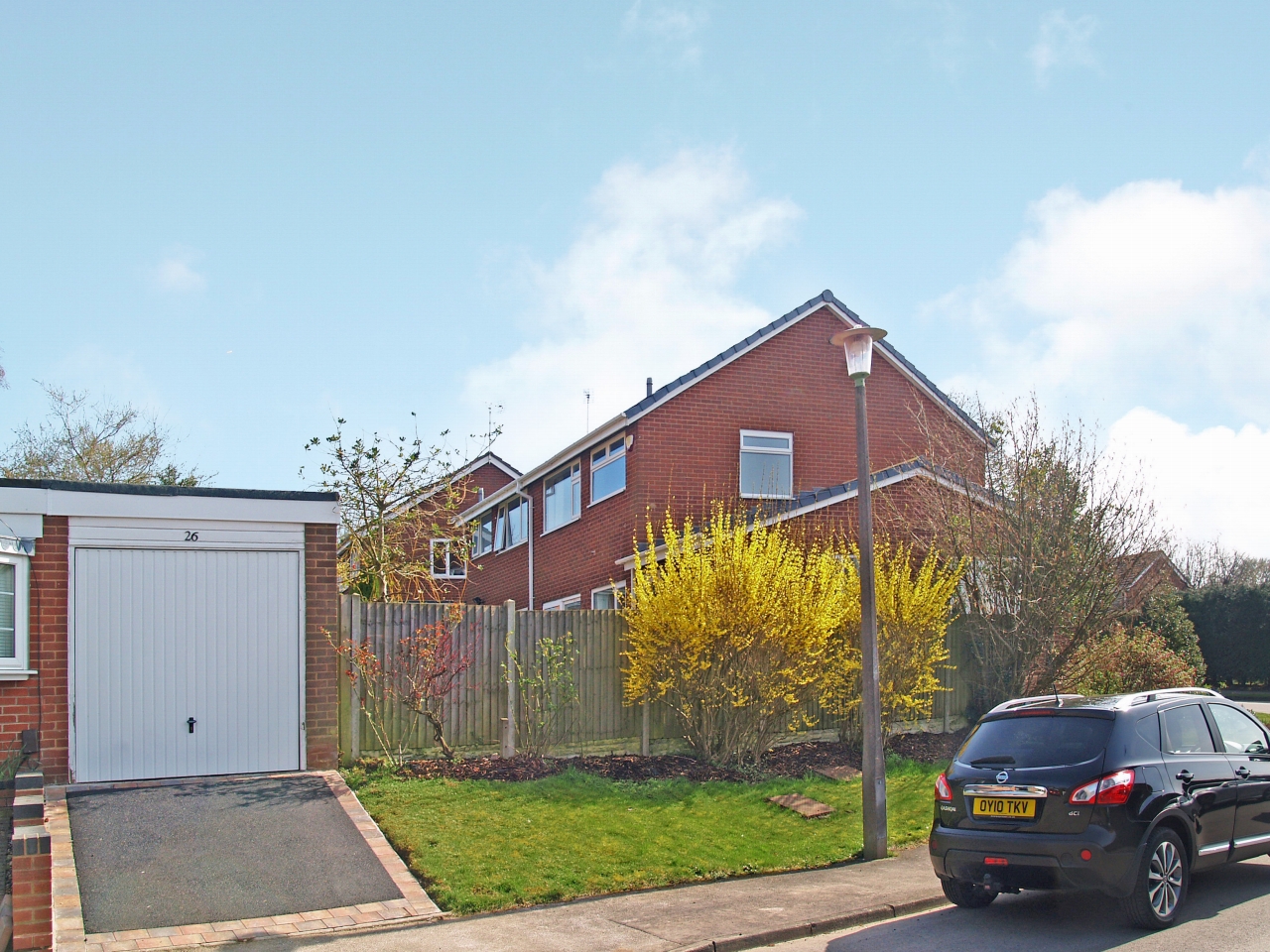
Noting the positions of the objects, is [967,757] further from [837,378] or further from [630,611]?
[837,378]

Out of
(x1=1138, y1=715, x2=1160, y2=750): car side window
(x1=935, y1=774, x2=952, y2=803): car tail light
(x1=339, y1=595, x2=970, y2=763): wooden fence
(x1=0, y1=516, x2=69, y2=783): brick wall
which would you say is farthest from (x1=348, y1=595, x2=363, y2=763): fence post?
(x1=1138, y1=715, x2=1160, y2=750): car side window

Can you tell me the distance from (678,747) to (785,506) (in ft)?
16.7

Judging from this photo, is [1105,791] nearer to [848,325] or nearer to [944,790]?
[944,790]

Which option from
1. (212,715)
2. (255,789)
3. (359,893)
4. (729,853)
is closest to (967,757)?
(729,853)

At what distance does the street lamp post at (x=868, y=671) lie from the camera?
414 inches

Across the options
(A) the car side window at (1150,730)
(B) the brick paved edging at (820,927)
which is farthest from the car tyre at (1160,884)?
(B) the brick paved edging at (820,927)

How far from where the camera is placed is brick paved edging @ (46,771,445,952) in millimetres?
7734

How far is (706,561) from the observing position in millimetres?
13680

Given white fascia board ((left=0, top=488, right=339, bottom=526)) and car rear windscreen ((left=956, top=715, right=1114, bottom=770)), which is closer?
car rear windscreen ((left=956, top=715, right=1114, bottom=770))

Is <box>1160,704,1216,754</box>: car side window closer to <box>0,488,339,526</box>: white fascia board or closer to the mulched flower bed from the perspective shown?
the mulched flower bed

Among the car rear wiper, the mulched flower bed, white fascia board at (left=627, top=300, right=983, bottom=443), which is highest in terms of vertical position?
white fascia board at (left=627, top=300, right=983, bottom=443)

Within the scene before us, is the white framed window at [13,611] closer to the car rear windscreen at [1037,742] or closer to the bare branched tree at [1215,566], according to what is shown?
the car rear windscreen at [1037,742]

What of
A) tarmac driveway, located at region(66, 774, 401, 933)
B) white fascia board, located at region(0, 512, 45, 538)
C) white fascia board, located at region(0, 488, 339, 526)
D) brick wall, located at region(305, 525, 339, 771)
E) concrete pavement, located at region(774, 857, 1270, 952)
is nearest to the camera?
concrete pavement, located at region(774, 857, 1270, 952)

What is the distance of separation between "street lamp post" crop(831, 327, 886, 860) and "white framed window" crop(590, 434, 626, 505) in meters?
9.86
